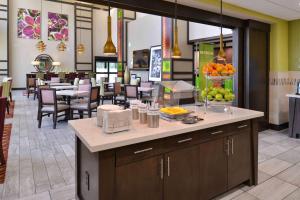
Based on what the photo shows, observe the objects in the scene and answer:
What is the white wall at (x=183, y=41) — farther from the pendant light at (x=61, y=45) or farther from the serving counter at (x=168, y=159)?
the pendant light at (x=61, y=45)

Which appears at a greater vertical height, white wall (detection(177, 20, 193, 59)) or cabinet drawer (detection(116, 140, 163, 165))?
white wall (detection(177, 20, 193, 59))

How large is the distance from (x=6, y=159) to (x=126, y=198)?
9.45 feet

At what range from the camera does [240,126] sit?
2.82 meters

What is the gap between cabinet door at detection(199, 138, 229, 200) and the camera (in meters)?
2.44

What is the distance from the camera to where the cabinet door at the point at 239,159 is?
2.73m

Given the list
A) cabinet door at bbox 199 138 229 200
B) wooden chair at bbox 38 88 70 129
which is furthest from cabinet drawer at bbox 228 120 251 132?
wooden chair at bbox 38 88 70 129

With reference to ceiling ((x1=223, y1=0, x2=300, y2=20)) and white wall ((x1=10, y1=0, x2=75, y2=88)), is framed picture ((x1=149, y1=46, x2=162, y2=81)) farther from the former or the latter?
white wall ((x1=10, y1=0, x2=75, y2=88))

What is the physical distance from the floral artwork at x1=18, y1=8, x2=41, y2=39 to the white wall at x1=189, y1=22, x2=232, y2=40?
1077 centimetres

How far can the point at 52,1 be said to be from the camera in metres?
15.4

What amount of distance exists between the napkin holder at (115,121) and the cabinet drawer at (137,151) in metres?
0.19

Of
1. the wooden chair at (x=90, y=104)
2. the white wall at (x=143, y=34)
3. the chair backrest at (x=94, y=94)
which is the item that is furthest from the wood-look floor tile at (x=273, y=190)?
the white wall at (x=143, y=34)

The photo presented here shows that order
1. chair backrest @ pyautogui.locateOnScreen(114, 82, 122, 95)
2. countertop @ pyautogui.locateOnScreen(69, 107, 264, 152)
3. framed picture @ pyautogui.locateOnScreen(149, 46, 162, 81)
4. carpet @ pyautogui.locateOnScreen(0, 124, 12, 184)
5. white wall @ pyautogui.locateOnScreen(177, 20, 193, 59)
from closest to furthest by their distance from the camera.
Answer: countertop @ pyautogui.locateOnScreen(69, 107, 264, 152)
carpet @ pyautogui.locateOnScreen(0, 124, 12, 184)
chair backrest @ pyautogui.locateOnScreen(114, 82, 122, 95)
white wall @ pyautogui.locateOnScreen(177, 20, 193, 59)
framed picture @ pyautogui.locateOnScreen(149, 46, 162, 81)

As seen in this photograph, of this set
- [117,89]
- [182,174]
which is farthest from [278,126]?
[117,89]

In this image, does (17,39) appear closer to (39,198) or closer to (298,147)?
(39,198)
